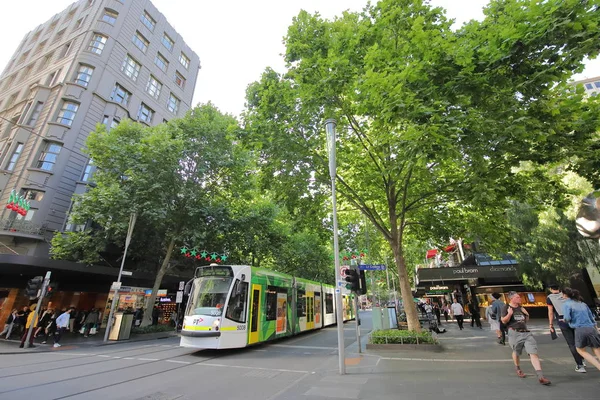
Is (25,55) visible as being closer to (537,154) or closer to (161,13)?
(161,13)

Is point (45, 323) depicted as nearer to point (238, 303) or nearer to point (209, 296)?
point (209, 296)

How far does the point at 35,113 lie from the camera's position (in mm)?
23969

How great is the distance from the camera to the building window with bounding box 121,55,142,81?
28016 millimetres

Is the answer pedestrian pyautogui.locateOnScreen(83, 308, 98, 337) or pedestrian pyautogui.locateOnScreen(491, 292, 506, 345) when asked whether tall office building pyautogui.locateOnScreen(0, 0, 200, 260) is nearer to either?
pedestrian pyautogui.locateOnScreen(83, 308, 98, 337)

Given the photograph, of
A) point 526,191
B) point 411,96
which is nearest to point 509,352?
point 526,191

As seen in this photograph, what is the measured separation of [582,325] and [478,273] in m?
18.7

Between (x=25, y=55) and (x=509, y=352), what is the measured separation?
47.6 meters

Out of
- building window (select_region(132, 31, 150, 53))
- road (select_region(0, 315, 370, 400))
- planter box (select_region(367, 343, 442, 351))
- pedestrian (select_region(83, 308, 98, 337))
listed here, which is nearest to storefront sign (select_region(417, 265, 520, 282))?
planter box (select_region(367, 343, 442, 351))

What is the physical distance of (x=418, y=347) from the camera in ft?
34.0

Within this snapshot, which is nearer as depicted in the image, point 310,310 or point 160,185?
point 160,185

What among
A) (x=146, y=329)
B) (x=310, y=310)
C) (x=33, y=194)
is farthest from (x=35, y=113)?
(x=310, y=310)

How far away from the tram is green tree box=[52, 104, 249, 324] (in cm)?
674

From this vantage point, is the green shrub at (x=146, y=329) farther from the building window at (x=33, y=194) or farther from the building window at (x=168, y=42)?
the building window at (x=168, y=42)

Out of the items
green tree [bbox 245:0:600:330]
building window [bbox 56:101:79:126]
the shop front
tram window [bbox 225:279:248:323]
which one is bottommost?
tram window [bbox 225:279:248:323]
